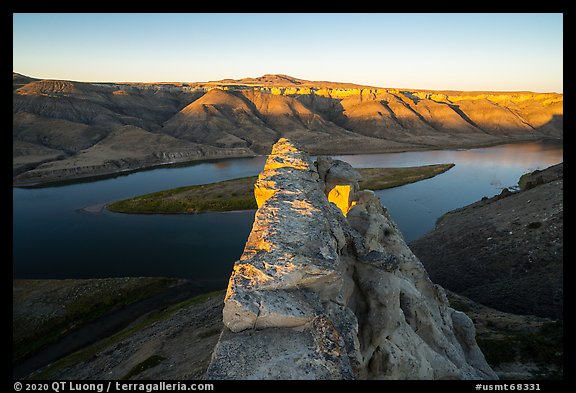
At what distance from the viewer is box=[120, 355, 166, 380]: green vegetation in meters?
24.1

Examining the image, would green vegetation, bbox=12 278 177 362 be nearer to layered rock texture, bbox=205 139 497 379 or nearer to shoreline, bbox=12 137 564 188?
layered rock texture, bbox=205 139 497 379

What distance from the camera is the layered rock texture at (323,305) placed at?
8.39 meters

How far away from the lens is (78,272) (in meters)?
47.4

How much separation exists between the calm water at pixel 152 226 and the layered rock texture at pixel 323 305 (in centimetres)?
2946

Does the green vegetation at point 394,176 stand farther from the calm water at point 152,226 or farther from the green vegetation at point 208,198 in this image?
the calm water at point 152,226

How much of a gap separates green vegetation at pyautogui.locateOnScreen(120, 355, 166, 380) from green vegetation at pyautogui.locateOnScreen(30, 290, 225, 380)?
708cm

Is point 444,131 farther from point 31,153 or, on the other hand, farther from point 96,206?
point 31,153

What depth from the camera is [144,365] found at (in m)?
25.0

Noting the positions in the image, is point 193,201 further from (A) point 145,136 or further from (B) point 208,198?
(A) point 145,136

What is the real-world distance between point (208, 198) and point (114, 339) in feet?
160

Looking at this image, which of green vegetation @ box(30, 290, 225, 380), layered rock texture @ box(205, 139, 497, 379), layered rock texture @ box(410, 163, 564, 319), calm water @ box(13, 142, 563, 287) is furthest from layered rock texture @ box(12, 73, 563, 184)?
layered rock texture @ box(205, 139, 497, 379)

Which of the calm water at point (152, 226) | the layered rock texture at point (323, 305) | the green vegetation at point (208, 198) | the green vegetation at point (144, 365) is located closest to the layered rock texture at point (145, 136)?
the calm water at point (152, 226)

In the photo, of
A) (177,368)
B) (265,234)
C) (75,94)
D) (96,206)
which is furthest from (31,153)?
(265,234)

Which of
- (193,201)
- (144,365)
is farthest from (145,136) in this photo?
(144,365)
